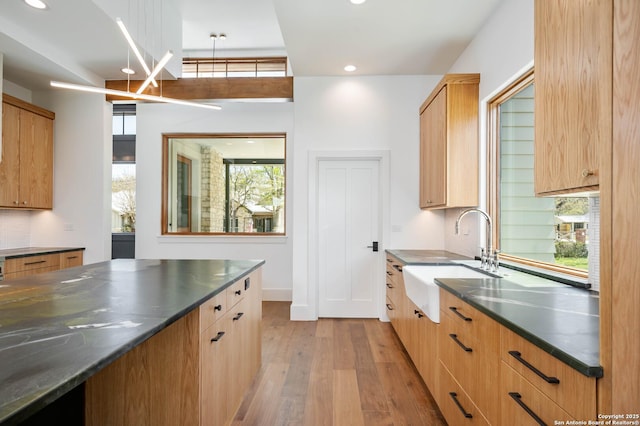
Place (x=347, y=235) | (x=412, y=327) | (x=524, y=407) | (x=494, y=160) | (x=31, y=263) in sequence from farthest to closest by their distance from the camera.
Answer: (x=347, y=235) → (x=31, y=263) → (x=494, y=160) → (x=412, y=327) → (x=524, y=407)

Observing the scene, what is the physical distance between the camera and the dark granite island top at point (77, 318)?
2.40 feet

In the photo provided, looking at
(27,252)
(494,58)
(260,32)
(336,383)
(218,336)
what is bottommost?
(336,383)

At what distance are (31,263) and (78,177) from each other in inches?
49.3

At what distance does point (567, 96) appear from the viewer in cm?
142

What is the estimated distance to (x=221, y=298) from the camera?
74.2 inches

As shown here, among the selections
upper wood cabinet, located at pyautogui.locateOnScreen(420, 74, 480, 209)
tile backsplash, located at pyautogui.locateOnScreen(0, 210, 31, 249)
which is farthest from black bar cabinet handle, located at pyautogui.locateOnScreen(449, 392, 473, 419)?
tile backsplash, located at pyautogui.locateOnScreen(0, 210, 31, 249)

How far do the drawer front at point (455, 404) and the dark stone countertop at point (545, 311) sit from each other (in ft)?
1.60

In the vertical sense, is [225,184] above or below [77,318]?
above

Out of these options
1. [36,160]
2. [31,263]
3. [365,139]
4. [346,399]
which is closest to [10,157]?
[36,160]

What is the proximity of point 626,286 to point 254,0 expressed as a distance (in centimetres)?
442

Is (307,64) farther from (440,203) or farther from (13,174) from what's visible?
(13,174)

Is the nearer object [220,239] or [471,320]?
[471,320]

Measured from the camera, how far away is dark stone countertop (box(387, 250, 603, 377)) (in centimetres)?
99

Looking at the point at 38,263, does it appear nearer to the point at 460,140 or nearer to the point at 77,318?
the point at 77,318
